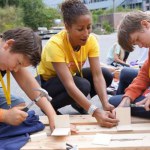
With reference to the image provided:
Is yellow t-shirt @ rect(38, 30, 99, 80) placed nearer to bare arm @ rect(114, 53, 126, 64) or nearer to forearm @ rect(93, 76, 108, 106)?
forearm @ rect(93, 76, 108, 106)

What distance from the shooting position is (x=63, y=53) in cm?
284

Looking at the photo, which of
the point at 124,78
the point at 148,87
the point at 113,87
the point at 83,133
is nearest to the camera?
→ the point at 83,133

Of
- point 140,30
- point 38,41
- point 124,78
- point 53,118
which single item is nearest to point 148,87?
point 124,78

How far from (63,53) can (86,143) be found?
34.3 inches

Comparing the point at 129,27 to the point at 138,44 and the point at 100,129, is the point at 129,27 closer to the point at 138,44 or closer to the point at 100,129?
the point at 138,44

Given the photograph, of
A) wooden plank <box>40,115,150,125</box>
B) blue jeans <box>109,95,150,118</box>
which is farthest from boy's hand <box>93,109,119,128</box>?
blue jeans <box>109,95,150,118</box>

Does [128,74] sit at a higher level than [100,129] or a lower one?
higher

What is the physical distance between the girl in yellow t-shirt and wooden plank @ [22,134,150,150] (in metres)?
0.26

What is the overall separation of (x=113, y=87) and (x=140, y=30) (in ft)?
4.97

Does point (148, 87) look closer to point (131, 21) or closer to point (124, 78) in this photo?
point (124, 78)

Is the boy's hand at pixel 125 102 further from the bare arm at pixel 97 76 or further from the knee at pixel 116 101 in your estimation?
the bare arm at pixel 97 76

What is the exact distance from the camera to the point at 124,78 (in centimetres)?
326

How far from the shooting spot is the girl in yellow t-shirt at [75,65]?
2674mm

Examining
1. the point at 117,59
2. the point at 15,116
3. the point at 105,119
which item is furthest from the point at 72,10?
the point at 117,59
